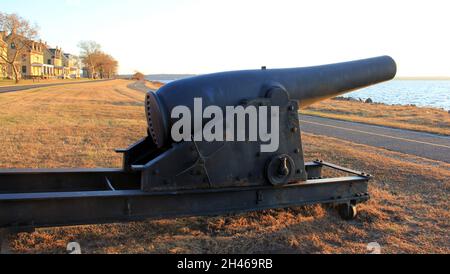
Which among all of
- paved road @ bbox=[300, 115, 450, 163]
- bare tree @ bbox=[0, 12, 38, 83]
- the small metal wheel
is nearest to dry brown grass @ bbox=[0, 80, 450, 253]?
the small metal wheel

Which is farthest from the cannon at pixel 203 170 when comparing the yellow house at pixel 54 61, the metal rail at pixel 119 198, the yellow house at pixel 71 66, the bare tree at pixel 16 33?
the yellow house at pixel 71 66

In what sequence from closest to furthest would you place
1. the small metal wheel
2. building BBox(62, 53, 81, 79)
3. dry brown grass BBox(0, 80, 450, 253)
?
dry brown grass BBox(0, 80, 450, 253), the small metal wheel, building BBox(62, 53, 81, 79)

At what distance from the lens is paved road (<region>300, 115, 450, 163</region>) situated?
31.7 ft

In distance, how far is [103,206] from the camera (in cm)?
329

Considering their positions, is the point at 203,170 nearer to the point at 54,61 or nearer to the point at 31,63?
the point at 31,63

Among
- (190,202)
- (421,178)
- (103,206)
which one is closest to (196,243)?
(190,202)

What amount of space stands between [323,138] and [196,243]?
8.04m

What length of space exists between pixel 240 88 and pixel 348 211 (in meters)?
1.85

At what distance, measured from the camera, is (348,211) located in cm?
441

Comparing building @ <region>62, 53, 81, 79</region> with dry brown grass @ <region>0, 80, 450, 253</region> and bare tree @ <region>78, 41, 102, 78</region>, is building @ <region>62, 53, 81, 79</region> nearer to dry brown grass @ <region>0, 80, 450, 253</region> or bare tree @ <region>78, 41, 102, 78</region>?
bare tree @ <region>78, 41, 102, 78</region>

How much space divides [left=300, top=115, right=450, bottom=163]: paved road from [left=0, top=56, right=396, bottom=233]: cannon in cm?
599

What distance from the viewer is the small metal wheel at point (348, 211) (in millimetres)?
4406

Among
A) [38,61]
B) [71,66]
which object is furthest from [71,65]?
[38,61]

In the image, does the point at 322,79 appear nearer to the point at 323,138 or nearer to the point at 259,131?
the point at 259,131
